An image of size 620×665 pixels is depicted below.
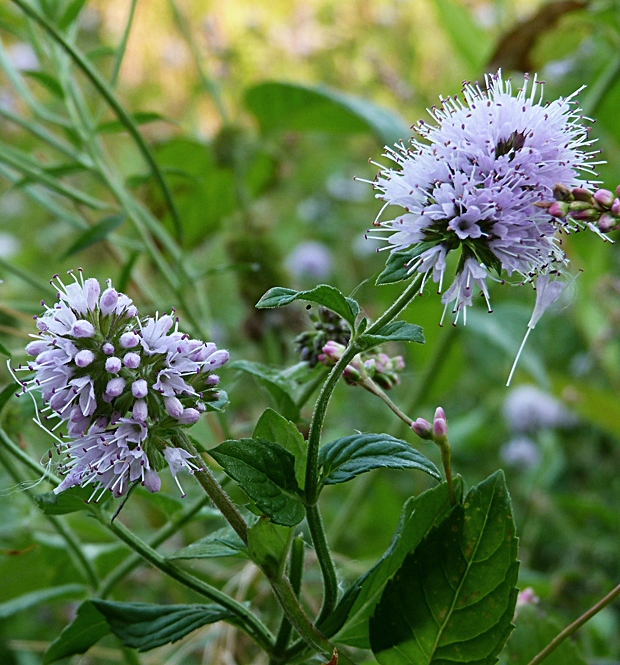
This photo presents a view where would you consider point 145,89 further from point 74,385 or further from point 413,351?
point 74,385

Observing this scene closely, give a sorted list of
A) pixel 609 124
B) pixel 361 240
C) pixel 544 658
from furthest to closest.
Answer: pixel 361 240 < pixel 609 124 < pixel 544 658

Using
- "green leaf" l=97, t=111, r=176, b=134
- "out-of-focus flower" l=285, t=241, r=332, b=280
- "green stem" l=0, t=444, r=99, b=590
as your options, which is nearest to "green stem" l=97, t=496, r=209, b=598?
"green stem" l=0, t=444, r=99, b=590

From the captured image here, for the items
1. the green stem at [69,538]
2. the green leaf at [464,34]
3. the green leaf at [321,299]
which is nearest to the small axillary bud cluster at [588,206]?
the green leaf at [321,299]

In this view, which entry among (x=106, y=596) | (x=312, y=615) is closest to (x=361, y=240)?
(x=312, y=615)

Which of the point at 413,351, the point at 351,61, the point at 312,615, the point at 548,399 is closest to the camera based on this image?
the point at 312,615

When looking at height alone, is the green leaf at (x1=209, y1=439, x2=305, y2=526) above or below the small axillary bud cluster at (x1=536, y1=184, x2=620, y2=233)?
below

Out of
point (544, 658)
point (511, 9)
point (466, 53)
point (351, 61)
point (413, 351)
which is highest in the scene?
point (351, 61)

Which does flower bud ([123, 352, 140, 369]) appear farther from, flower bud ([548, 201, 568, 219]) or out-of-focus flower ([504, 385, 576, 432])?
out-of-focus flower ([504, 385, 576, 432])
